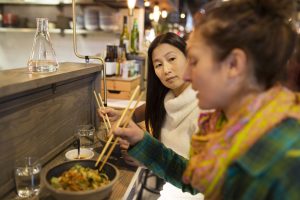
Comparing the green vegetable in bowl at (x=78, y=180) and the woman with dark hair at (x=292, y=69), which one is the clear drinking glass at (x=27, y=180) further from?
the woman with dark hair at (x=292, y=69)

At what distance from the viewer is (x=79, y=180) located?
0.93 meters

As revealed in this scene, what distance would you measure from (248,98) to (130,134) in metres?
0.47

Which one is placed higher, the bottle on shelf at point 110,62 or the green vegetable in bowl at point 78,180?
the bottle on shelf at point 110,62

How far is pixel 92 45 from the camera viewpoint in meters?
4.59

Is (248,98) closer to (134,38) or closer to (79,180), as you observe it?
(79,180)

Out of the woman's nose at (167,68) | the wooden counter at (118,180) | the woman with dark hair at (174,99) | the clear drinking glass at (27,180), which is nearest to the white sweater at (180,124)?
the woman with dark hair at (174,99)

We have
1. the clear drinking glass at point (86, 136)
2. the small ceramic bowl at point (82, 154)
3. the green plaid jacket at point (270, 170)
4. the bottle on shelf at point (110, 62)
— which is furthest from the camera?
the bottle on shelf at point (110, 62)

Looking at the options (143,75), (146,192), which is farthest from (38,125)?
(143,75)

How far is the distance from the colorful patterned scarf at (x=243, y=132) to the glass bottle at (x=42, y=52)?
2.89 ft

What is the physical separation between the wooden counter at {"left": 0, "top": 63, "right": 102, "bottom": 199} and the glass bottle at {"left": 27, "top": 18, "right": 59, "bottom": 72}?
0.27 ft

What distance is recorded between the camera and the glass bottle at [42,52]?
132 centimetres

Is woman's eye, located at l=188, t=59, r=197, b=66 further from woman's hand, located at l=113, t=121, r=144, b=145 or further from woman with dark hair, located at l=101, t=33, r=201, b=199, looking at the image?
woman with dark hair, located at l=101, t=33, r=201, b=199

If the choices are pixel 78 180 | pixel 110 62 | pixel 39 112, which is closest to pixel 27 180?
pixel 78 180

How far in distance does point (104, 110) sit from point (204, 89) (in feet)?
2.56
